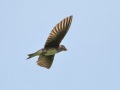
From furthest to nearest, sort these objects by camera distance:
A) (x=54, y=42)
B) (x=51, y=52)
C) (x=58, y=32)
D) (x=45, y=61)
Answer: (x=45, y=61), (x=51, y=52), (x=54, y=42), (x=58, y=32)

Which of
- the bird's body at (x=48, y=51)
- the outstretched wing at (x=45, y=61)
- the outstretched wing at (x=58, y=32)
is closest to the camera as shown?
the outstretched wing at (x=58, y=32)

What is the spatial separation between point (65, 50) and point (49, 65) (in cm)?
120

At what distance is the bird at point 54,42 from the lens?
686 inches

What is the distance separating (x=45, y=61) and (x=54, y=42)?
135 centimetres

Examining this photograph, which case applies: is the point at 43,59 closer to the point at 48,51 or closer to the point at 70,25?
the point at 48,51

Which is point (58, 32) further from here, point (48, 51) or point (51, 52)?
point (51, 52)

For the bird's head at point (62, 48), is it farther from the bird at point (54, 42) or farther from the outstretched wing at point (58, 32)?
the outstretched wing at point (58, 32)

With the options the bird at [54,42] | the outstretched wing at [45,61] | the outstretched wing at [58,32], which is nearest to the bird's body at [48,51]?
the bird at [54,42]

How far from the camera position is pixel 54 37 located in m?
17.8

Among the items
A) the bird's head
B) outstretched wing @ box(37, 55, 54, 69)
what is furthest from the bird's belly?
outstretched wing @ box(37, 55, 54, 69)

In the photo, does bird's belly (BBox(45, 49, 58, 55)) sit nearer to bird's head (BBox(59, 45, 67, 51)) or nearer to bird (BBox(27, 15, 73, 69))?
bird (BBox(27, 15, 73, 69))

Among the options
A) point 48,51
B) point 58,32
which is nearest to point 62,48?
point 48,51

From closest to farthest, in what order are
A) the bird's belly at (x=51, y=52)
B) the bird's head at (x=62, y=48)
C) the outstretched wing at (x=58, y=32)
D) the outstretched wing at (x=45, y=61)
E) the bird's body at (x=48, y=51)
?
the outstretched wing at (x=58, y=32)
the bird's body at (x=48, y=51)
the bird's belly at (x=51, y=52)
the bird's head at (x=62, y=48)
the outstretched wing at (x=45, y=61)

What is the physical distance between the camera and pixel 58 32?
17.6m
